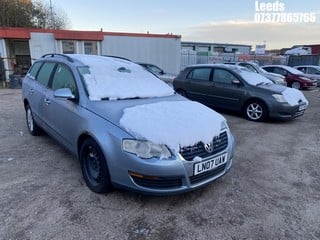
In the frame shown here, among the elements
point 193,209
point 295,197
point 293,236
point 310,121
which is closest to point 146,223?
point 193,209

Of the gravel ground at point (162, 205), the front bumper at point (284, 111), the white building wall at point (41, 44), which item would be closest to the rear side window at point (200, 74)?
the front bumper at point (284, 111)

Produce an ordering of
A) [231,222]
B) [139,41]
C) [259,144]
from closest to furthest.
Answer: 1. [231,222]
2. [259,144]
3. [139,41]

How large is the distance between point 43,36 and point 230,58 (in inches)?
717

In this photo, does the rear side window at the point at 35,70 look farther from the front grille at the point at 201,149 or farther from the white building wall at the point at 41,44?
the white building wall at the point at 41,44

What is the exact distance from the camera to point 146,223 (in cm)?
276

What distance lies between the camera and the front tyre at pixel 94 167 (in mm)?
3053

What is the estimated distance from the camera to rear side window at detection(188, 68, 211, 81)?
8.20m

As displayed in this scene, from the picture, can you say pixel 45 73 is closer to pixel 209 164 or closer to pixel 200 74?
pixel 209 164

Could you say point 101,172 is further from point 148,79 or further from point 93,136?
point 148,79

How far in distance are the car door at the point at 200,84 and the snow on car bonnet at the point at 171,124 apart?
187 inches

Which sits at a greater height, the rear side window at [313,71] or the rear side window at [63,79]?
the rear side window at [63,79]

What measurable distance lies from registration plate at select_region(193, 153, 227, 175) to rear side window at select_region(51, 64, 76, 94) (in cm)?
188

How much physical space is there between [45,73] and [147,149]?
2.87 meters

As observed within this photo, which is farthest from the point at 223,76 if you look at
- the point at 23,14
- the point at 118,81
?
the point at 23,14
